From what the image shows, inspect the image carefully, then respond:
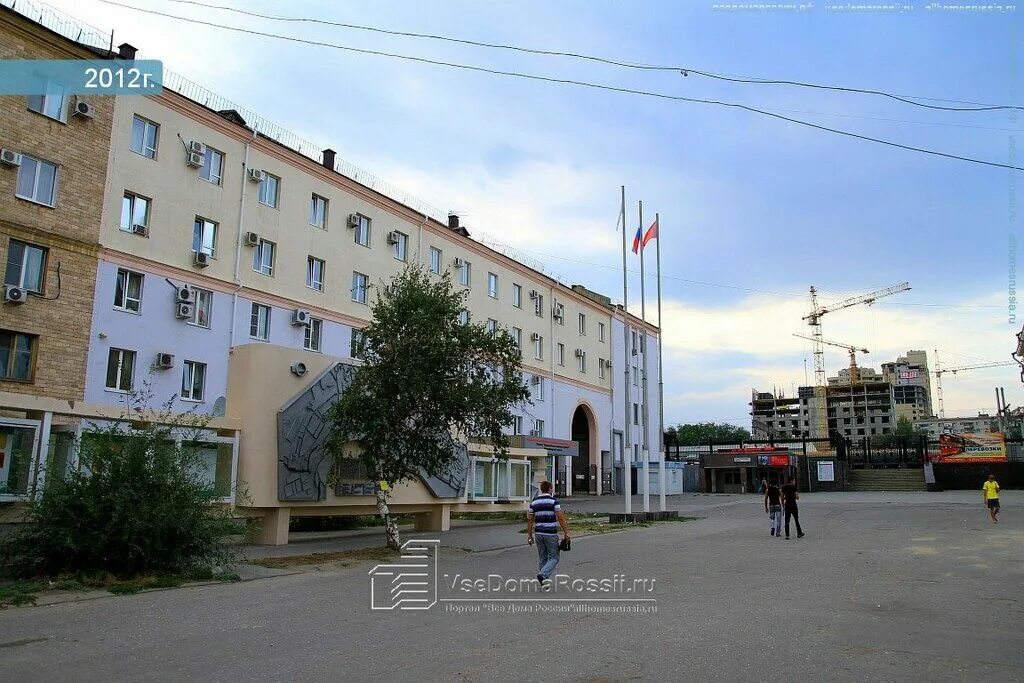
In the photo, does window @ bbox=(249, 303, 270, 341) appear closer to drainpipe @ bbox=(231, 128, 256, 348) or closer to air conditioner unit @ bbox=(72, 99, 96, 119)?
drainpipe @ bbox=(231, 128, 256, 348)

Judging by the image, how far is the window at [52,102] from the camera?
2367 centimetres

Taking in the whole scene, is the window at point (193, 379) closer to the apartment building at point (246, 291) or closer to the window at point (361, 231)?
the apartment building at point (246, 291)

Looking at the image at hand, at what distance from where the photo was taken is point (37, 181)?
77.1ft

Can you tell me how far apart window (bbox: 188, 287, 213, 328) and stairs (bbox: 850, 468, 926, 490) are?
4589 cm

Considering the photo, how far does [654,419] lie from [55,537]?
2337 inches

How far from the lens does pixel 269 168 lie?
32.0 meters

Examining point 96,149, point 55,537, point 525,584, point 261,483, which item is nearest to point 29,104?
point 96,149

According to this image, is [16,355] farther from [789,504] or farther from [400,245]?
[789,504]

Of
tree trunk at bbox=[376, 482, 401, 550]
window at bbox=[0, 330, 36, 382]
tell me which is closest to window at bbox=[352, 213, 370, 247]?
window at bbox=[0, 330, 36, 382]

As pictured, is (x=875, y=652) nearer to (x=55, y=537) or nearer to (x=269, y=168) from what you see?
(x=55, y=537)

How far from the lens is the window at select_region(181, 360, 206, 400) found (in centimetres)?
2756

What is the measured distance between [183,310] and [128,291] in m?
1.85

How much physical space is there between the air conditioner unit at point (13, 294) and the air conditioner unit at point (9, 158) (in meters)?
3.57

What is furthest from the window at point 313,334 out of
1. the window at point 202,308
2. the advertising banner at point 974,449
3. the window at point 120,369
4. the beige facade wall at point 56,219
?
the advertising banner at point 974,449
